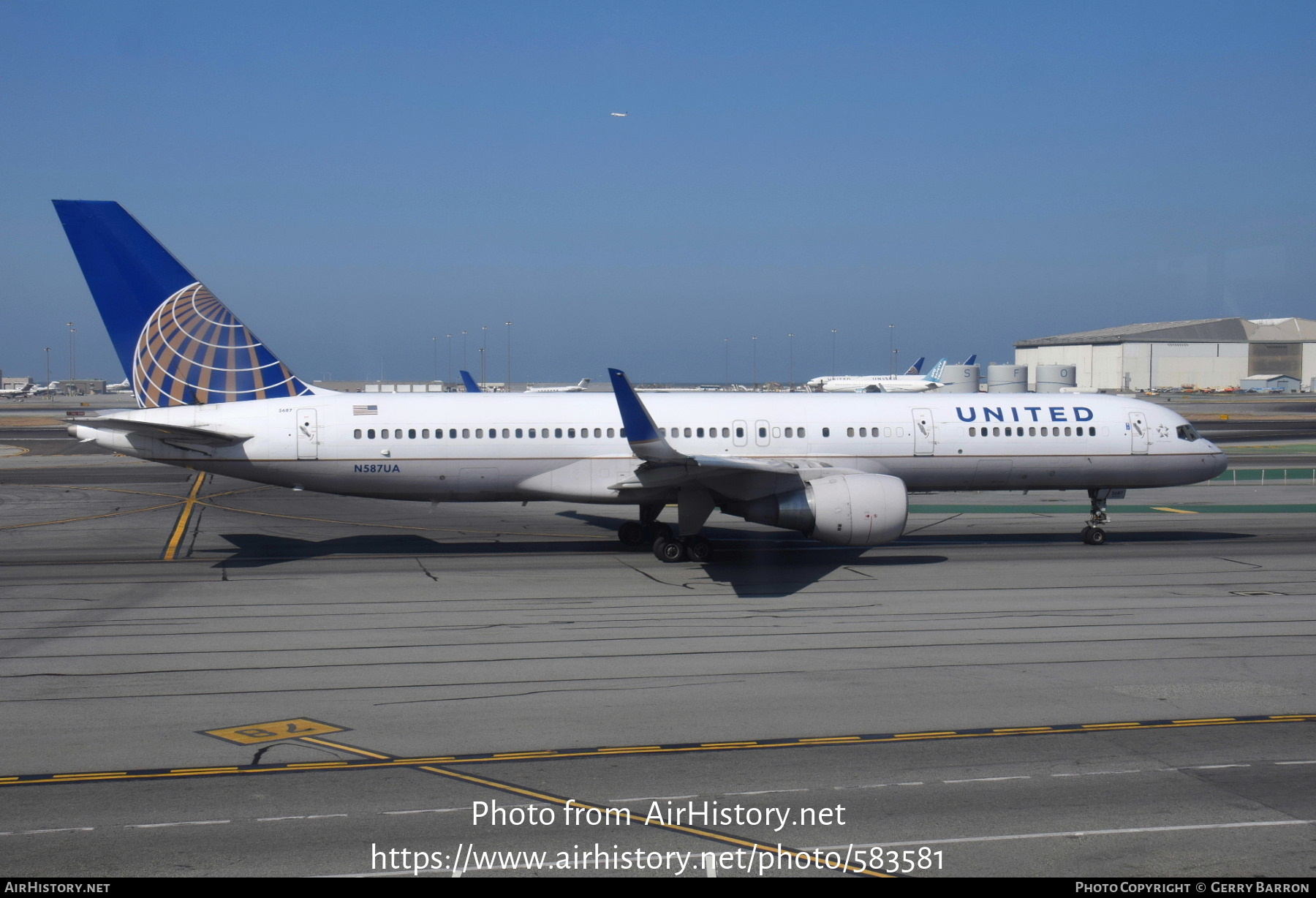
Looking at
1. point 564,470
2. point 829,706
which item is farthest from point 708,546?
point 829,706

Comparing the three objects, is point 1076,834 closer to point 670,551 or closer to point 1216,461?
point 670,551

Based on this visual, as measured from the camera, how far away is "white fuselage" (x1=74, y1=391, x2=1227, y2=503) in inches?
1041

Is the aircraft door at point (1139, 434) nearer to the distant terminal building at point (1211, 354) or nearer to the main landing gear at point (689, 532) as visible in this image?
the main landing gear at point (689, 532)

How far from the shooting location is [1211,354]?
170 m

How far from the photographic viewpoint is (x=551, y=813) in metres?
10.1

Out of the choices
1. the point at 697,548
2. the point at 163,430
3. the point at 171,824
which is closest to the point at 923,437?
the point at 697,548

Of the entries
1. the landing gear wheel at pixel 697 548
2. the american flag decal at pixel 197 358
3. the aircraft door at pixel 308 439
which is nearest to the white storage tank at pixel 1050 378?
the landing gear wheel at pixel 697 548

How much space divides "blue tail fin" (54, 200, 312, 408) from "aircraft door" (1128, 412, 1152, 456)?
23.3m

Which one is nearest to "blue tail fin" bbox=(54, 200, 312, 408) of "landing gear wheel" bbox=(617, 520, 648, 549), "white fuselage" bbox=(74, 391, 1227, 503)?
"white fuselage" bbox=(74, 391, 1227, 503)

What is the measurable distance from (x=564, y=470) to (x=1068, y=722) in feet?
54.1

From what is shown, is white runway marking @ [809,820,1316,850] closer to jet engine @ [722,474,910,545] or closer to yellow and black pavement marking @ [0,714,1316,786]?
yellow and black pavement marking @ [0,714,1316,786]

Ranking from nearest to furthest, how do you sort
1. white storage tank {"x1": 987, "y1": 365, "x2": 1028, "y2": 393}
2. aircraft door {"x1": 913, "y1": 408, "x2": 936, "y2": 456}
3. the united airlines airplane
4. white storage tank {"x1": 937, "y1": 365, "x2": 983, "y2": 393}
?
1. the united airlines airplane
2. aircraft door {"x1": 913, "y1": 408, "x2": 936, "y2": 456}
3. white storage tank {"x1": 987, "y1": 365, "x2": 1028, "y2": 393}
4. white storage tank {"x1": 937, "y1": 365, "x2": 983, "y2": 393}

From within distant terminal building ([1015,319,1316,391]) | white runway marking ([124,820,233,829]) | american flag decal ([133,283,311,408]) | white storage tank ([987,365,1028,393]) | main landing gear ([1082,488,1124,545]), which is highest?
distant terminal building ([1015,319,1316,391])

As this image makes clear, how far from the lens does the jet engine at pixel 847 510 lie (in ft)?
76.3
